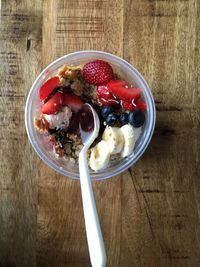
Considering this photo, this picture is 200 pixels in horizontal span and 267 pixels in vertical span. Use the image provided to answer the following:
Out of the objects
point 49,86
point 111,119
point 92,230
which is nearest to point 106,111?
point 111,119

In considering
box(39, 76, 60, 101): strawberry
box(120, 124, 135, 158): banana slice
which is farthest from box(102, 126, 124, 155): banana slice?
box(39, 76, 60, 101): strawberry

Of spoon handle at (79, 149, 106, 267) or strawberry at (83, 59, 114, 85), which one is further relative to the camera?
strawberry at (83, 59, 114, 85)

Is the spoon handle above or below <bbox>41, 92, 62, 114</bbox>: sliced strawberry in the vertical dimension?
below

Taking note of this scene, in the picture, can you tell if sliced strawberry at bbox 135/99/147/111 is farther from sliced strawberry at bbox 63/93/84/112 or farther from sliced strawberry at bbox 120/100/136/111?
sliced strawberry at bbox 63/93/84/112

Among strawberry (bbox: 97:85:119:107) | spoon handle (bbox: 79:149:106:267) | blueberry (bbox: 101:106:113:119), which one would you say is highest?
strawberry (bbox: 97:85:119:107)

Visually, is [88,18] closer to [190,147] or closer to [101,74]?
[101,74]

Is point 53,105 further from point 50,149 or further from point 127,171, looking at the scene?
point 127,171

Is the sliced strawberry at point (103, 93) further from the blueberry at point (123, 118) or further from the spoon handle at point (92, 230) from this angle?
the spoon handle at point (92, 230)
